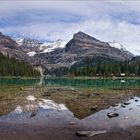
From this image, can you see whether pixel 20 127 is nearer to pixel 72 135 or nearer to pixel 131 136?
pixel 72 135

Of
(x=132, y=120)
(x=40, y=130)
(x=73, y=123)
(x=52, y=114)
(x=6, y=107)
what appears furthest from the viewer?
(x=6, y=107)

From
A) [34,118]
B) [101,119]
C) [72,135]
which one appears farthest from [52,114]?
[72,135]

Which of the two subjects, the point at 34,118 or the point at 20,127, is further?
the point at 34,118

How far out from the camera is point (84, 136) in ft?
122

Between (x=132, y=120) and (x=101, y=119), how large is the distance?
433 centimetres

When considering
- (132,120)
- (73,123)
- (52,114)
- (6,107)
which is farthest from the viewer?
(6,107)

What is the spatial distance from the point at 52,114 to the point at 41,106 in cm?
1081

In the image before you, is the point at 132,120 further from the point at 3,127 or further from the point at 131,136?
the point at 3,127

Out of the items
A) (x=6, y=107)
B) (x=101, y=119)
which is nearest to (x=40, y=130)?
(x=101, y=119)

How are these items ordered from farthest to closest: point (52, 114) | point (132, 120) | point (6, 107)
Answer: point (6, 107)
point (52, 114)
point (132, 120)

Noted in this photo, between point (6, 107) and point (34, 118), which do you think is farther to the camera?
point (6, 107)

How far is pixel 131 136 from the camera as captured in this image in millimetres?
37750

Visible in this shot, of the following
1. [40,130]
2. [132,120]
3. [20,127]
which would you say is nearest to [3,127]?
[20,127]

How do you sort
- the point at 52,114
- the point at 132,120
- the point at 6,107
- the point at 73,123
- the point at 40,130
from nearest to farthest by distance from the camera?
the point at 40,130, the point at 73,123, the point at 132,120, the point at 52,114, the point at 6,107
